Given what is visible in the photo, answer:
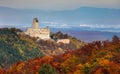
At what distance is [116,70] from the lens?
4762 centimetres

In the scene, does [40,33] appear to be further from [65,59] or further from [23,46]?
[65,59]

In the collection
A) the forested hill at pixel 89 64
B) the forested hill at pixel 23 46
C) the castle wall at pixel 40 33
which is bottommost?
the forested hill at pixel 23 46

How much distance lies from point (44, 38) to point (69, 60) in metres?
95.6

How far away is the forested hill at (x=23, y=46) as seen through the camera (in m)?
134

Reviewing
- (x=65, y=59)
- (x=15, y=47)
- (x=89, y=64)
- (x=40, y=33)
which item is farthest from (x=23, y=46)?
(x=89, y=64)

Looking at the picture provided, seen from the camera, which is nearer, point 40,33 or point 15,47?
point 15,47

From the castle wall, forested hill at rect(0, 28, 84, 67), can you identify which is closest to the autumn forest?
forested hill at rect(0, 28, 84, 67)

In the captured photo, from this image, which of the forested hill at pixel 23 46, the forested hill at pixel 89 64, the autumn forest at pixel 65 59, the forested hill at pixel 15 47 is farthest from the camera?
the forested hill at pixel 23 46

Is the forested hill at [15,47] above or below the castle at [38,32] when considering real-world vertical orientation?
below

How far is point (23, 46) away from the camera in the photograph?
145 meters

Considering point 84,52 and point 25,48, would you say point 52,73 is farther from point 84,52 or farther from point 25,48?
point 25,48

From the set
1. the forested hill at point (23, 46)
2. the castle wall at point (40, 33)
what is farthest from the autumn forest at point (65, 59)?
the castle wall at point (40, 33)

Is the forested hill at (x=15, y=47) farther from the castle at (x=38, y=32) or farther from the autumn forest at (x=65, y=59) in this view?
the castle at (x=38, y=32)

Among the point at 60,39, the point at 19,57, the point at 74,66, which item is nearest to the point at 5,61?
the point at 19,57
